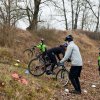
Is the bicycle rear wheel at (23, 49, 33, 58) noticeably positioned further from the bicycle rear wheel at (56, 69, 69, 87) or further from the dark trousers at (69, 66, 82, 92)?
the dark trousers at (69, 66, 82, 92)

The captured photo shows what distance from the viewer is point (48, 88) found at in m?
12.3

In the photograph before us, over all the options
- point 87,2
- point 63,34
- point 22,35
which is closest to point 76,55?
point 22,35

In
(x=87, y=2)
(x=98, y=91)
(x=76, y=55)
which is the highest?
(x=87, y=2)

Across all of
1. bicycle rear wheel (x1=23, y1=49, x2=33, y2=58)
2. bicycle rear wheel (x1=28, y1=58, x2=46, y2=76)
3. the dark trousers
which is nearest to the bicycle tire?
→ bicycle rear wheel (x1=23, y1=49, x2=33, y2=58)

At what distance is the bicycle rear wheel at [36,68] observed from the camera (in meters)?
15.0

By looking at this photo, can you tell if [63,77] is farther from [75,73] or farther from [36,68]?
[75,73]

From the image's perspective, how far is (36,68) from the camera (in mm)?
15047

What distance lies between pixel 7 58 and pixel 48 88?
5.91 metres

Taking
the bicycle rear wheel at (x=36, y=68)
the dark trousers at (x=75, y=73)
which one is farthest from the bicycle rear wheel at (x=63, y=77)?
the dark trousers at (x=75, y=73)

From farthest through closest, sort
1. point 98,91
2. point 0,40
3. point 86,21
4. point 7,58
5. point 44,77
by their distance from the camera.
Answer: point 86,21
point 0,40
point 7,58
point 44,77
point 98,91

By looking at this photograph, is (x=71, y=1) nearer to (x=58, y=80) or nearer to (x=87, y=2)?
(x=87, y=2)

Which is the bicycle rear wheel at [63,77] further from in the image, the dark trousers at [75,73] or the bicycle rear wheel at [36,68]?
Answer: the dark trousers at [75,73]

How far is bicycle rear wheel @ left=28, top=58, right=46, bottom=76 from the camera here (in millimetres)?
14953

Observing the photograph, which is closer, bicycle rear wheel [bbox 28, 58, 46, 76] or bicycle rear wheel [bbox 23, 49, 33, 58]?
bicycle rear wheel [bbox 28, 58, 46, 76]
